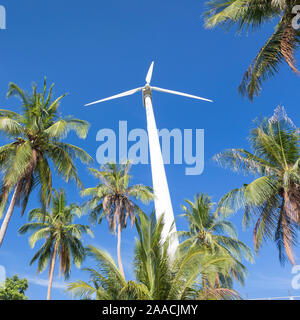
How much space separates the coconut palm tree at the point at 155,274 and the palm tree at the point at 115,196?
47.3ft

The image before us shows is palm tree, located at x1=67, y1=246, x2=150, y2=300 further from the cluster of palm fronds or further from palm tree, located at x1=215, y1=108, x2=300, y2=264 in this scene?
palm tree, located at x1=215, y1=108, x2=300, y2=264

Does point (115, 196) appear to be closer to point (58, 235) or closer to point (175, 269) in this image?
point (58, 235)

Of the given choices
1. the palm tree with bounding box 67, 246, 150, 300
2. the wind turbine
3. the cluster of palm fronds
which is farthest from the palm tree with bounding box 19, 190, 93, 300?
the palm tree with bounding box 67, 246, 150, 300

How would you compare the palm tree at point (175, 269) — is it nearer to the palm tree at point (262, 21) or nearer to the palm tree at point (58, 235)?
the palm tree at point (262, 21)

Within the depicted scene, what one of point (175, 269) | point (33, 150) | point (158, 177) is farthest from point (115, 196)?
point (175, 269)

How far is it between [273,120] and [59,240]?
21.7m

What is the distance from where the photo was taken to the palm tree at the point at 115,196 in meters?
25.5

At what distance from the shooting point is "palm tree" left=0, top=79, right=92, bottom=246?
1463cm

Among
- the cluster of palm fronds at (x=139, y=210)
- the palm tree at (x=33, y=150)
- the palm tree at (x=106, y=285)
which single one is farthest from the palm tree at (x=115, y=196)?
the palm tree at (x=106, y=285)
